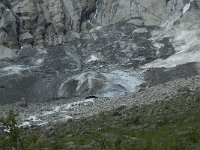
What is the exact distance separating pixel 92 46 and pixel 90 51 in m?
1.98

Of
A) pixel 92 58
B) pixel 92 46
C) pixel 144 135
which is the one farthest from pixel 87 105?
pixel 92 46

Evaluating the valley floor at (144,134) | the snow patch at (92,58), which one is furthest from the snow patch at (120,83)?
the valley floor at (144,134)

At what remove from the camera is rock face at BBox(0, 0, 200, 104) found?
2431 inches

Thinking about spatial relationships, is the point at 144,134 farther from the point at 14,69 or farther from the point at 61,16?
the point at 61,16

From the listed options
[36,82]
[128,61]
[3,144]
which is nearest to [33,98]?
[36,82]

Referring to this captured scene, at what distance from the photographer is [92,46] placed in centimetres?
8150

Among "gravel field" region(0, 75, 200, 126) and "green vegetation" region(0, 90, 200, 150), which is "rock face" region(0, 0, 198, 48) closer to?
"gravel field" region(0, 75, 200, 126)

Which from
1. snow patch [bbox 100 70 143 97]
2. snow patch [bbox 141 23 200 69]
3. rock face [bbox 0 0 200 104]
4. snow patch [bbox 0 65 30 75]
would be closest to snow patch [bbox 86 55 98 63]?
rock face [bbox 0 0 200 104]

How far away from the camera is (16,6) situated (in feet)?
301

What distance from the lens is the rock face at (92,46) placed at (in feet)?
203

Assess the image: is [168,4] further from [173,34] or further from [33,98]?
[33,98]

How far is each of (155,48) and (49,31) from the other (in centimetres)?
2249

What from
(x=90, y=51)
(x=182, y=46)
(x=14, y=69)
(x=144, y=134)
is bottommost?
(x=14, y=69)

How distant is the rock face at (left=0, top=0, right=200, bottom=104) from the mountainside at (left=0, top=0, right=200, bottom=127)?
0.43ft
